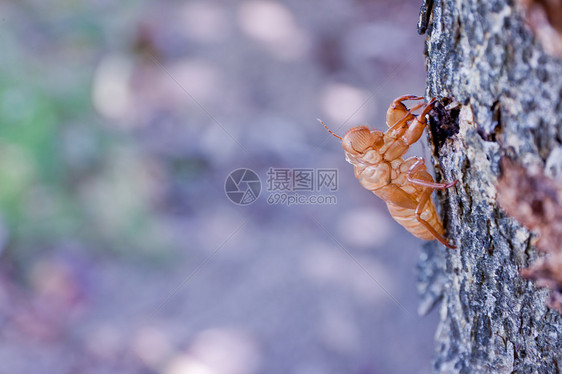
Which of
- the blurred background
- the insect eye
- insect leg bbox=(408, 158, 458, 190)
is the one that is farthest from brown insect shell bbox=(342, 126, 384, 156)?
the blurred background

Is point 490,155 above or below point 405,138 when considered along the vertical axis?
above

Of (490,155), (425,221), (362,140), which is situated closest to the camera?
(490,155)

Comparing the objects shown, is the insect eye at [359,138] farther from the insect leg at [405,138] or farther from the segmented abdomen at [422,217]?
the segmented abdomen at [422,217]

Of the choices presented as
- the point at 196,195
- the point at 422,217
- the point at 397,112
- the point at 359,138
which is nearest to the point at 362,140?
the point at 359,138

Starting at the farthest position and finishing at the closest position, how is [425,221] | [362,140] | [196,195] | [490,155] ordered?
[196,195]
[362,140]
[425,221]
[490,155]

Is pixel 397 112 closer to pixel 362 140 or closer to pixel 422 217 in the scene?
pixel 362 140

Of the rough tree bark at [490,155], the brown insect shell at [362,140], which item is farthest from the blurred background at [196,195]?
the brown insect shell at [362,140]
